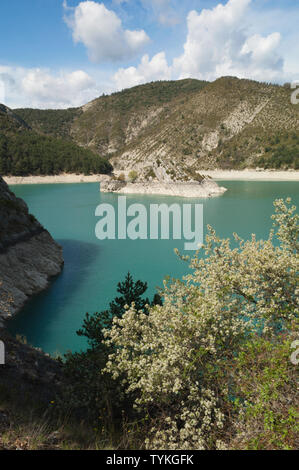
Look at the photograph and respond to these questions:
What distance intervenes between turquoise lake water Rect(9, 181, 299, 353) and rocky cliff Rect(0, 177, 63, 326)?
2.65ft

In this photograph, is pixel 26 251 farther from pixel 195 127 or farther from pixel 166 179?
pixel 195 127

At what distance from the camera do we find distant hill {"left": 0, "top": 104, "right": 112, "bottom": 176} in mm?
110075

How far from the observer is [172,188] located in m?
73.7

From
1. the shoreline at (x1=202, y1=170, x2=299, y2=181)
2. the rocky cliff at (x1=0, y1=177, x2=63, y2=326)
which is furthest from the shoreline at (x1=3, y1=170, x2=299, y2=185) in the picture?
the rocky cliff at (x1=0, y1=177, x2=63, y2=326)

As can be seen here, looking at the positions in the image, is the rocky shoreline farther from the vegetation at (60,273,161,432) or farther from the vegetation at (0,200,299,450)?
the vegetation at (60,273,161,432)

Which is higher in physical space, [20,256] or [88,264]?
[20,256]

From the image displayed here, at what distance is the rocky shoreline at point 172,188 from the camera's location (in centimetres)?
7181

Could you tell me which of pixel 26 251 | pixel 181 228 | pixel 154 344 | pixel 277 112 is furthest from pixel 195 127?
pixel 154 344

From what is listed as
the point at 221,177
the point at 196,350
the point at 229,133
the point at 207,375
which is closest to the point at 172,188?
the point at 221,177

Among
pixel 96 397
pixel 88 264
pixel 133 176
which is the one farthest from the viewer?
pixel 133 176

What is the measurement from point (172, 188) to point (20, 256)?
2154 inches

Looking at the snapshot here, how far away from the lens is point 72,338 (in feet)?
55.0

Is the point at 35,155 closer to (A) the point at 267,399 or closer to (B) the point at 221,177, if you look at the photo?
(B) the point at 221,177
